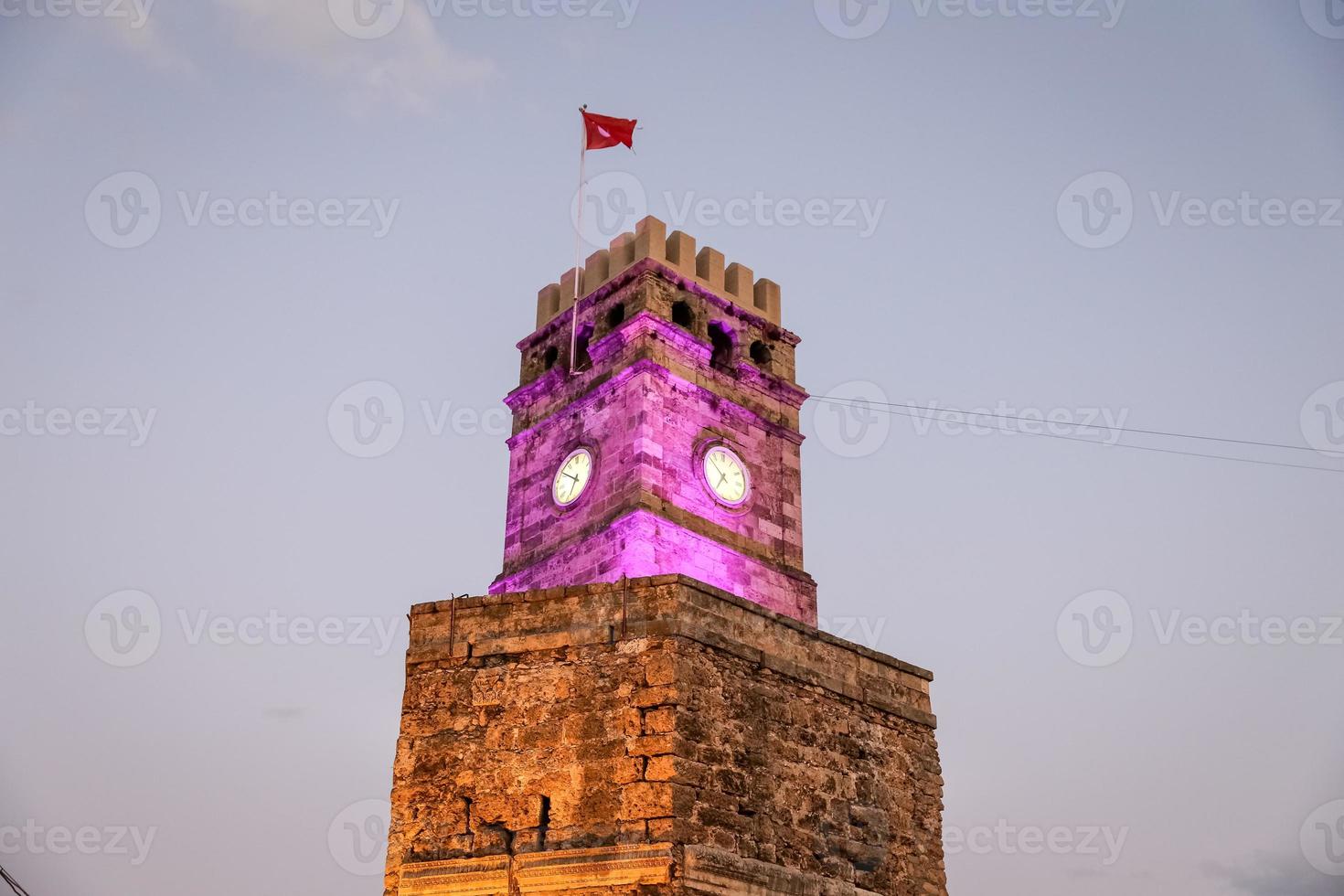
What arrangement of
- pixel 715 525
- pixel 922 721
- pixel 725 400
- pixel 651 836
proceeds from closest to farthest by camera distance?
pixel 651 836 < pixel 922 721 < pixel 715 525 < pixel 725 400

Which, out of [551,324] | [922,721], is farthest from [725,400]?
[922,721]

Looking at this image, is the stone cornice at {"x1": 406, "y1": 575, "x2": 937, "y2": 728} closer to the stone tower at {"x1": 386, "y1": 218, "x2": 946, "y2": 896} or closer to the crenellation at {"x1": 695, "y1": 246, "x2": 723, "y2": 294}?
the stone tower at {"x1": 386, "y1": 218, "x2": 946, "y2": 896}

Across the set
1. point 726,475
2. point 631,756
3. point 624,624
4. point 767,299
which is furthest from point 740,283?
point 631,756

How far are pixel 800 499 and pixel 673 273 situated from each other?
4.00 meters

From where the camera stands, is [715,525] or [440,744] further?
[715,525]

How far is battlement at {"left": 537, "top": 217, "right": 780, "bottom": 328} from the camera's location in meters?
19.9

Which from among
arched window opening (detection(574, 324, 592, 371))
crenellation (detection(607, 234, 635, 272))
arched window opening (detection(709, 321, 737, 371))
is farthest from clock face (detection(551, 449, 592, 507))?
crenellation (detection(607, 234, 635, 272))

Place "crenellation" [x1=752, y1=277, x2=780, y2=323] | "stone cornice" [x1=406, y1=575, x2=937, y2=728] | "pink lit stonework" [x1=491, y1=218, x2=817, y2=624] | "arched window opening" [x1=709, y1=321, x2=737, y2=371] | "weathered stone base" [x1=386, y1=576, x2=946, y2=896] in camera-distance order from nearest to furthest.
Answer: "weathered stone base" [x1=386, y1=576, x2=946, y2=896] → "stone cornice" [x1=406, y1=575, x2=937, y2=728] → "pink lit stonework" [x1=491, y1=218, x2=817, y2=624] → "arched window opening" [x1=709, y1=321, x2=737, y2=371] → "crenellation" [x1=752, y1=277, x2=780, y2=323]

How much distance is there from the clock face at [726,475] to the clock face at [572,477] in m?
1.74

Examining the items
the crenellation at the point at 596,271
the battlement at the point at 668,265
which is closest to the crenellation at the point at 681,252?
the battlement at the point at 668,265

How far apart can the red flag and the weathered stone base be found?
9.76 meters

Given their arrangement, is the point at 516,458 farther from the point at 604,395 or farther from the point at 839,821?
the point at 839,821

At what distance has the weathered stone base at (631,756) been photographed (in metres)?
10.2

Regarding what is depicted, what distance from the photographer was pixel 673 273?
64.7 ft
